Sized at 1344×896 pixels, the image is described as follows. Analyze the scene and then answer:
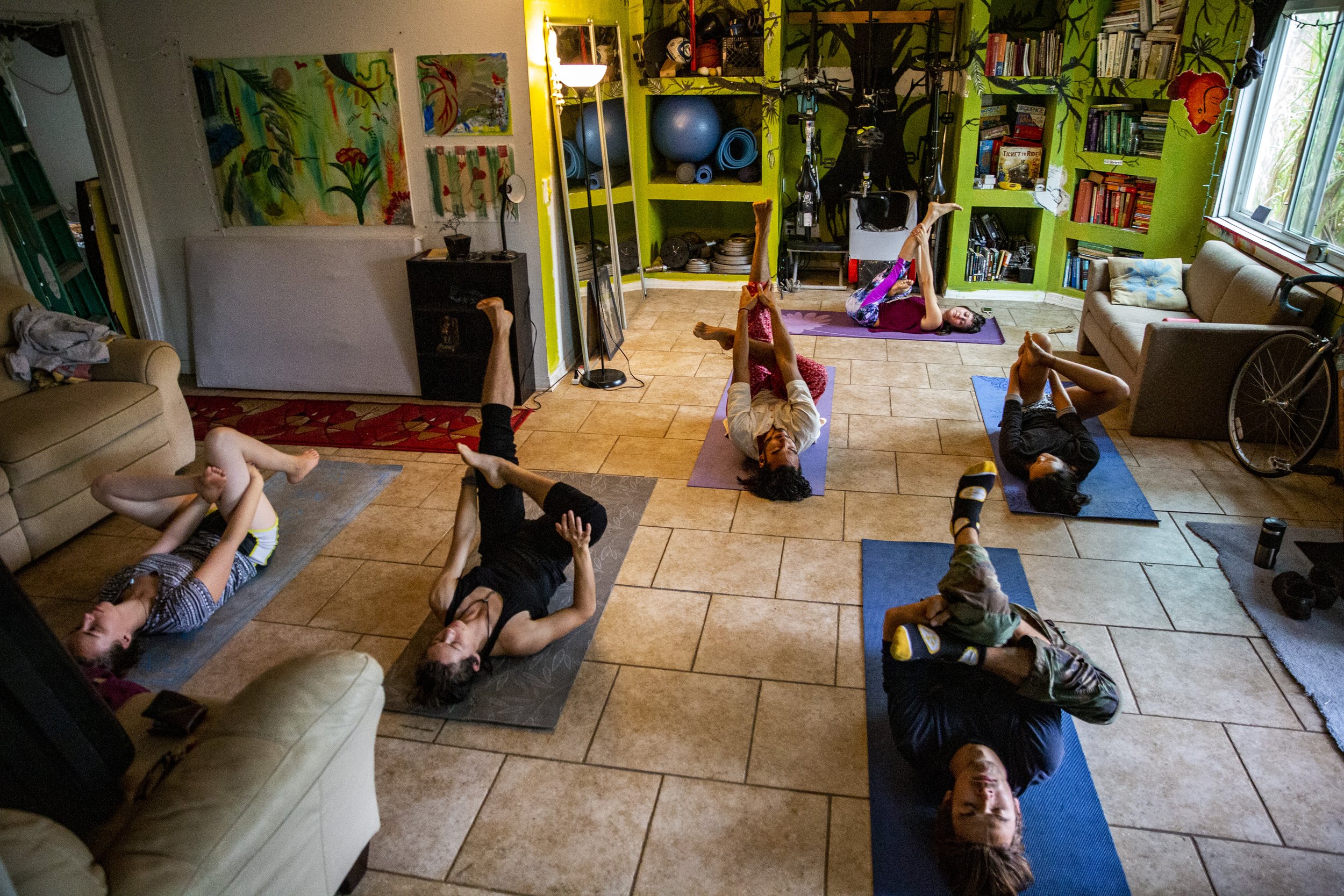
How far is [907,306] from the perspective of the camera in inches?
250

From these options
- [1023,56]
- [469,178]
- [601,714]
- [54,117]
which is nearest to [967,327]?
[1023,56]

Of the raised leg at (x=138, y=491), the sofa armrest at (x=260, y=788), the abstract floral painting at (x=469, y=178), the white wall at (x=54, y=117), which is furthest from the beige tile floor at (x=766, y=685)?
the white wall at (x=54, y=117)

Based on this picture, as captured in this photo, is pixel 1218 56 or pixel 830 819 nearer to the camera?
pixel 830 819

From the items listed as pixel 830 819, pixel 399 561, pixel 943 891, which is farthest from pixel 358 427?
pixel 943 891

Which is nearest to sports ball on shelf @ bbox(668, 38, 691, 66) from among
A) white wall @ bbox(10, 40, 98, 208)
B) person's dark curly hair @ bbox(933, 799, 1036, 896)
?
white wall @ bbox(10, 40, 98, 208)

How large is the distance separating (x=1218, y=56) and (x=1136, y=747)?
501cm

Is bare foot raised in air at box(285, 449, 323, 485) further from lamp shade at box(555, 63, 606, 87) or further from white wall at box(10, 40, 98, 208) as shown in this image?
white wall at box(10, 40, 98, 208)

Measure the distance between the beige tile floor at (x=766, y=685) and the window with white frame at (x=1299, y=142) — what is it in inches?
62.7

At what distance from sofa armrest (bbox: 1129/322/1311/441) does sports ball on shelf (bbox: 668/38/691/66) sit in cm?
418

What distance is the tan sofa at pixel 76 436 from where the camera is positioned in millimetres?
3568

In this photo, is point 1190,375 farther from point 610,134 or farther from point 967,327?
point 610,134

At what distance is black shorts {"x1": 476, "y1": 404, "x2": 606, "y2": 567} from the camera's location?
9.96ft

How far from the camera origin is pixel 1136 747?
2.63m

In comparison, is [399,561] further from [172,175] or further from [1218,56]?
[1218,56]
